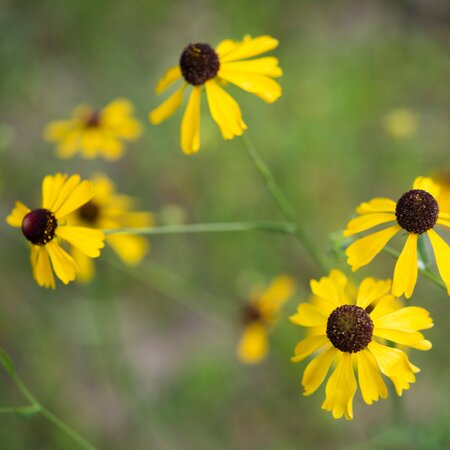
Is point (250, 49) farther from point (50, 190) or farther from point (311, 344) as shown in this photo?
point (311, 344)

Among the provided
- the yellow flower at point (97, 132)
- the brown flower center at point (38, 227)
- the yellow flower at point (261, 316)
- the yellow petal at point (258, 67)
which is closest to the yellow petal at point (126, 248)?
the yellow flower at point (97, 132)

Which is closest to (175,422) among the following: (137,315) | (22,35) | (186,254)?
(137,315)

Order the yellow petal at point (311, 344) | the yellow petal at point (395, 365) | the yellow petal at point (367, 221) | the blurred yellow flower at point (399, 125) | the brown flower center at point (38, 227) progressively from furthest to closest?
the blurred yellow flower at point (399, 125)
the brown flower center at point (38, 227)
the yellow petal at point (367, 221)
the yellow petal at point (311, 344)
the yellow petal at point (395, 365)

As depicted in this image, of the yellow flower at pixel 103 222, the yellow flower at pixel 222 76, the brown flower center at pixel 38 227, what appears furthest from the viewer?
the yellow flower at pixel 103 222

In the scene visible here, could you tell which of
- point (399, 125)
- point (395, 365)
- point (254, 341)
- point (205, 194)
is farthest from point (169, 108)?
point (205, 194)

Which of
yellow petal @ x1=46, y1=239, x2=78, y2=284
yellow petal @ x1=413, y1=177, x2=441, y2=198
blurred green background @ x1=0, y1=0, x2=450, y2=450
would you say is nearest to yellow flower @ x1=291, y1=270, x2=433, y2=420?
yellow petal @ x1=413, y1=177, x2=441, y2=198

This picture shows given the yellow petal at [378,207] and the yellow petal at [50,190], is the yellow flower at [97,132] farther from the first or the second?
the yellow petal at [378,207]
